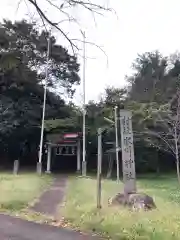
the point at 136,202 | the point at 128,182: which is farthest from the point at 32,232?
the point at 128,182

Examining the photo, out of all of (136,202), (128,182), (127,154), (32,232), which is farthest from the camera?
(127,154)

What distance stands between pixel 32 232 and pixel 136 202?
3.00m

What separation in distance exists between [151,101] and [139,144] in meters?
4.70

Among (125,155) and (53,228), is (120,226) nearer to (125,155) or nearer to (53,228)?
(53,228)

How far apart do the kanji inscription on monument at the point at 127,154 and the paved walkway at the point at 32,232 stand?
10.8ft

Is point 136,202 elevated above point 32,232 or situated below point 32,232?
above

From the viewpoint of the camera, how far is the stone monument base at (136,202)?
9.75m

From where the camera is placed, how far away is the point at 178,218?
8773mm

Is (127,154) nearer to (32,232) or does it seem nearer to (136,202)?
(136,202)

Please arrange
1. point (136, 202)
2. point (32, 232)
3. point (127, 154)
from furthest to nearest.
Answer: point (127, 154), point (136, 202), point (32, 232)

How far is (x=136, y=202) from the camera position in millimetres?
9945

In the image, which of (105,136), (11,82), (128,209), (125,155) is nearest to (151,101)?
(105,136)

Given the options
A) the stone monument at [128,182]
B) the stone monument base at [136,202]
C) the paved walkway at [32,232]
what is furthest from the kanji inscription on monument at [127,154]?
the paved walkway at [32,232]

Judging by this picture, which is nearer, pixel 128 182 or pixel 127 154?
pixel 128 182
